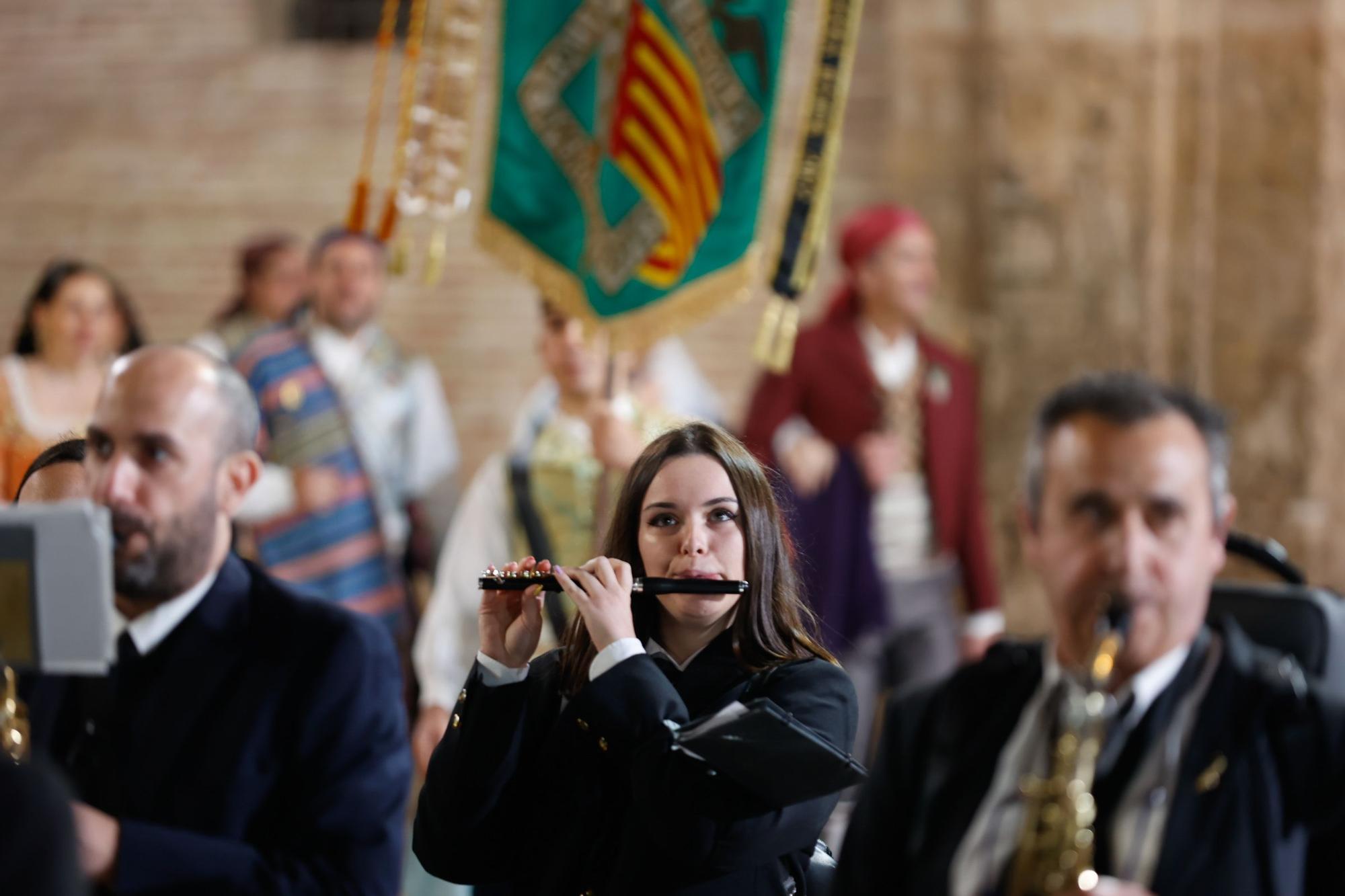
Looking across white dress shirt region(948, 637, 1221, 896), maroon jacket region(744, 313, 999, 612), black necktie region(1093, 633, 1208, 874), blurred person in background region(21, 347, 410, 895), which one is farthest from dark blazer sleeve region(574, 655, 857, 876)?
maroon jacket region(744, 313, 999, 612)

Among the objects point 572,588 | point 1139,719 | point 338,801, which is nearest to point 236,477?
point 338,801

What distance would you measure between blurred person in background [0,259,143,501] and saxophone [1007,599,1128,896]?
411 centimetres

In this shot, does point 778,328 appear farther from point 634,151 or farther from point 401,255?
point 401,255

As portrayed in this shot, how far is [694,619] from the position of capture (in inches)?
89.0

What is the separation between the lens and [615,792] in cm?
218

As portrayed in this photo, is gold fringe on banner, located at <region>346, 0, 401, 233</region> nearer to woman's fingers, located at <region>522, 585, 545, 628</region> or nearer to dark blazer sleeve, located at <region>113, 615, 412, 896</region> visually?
dark blazer sleeve, located at <region>113, 615, 412, 896</region>

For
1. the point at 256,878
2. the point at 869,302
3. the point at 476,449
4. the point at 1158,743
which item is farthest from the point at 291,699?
the point at 476,449

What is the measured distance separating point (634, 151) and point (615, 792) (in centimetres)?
218

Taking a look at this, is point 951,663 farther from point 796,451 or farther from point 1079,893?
point 1079,893

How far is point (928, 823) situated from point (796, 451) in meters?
3.27

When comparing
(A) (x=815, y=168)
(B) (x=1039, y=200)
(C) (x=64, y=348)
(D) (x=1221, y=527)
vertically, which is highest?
(B) (x=1039, y=200)

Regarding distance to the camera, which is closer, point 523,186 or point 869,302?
point 523,186

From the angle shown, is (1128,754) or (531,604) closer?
(1128,754)

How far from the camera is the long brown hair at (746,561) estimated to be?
225 centimetres
